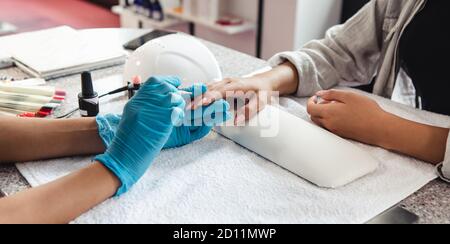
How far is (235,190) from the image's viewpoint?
0.76 metres

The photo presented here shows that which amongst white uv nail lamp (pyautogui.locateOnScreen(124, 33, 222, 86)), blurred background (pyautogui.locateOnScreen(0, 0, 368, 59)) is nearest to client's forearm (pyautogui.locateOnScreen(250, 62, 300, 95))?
white uv nail lamp (pyautogui.locateOnScreen(124, 33, 222, 86))

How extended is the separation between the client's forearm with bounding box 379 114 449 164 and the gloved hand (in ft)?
0.98

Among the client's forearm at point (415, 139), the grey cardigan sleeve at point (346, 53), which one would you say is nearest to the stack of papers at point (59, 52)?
the grey cardigan sleeve at point (346, 53)

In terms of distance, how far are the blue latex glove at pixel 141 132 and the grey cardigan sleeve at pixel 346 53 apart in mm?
474

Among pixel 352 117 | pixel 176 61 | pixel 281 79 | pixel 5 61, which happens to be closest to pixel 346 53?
pixel 281 79

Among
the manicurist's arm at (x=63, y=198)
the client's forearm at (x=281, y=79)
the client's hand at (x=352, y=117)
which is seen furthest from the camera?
the client's forearm at (x=281, y=79)

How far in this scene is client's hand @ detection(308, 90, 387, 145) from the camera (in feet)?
2.96

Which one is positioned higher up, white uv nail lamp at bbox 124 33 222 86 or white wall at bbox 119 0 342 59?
white uv nail lamp at bbox 124 33 222 86

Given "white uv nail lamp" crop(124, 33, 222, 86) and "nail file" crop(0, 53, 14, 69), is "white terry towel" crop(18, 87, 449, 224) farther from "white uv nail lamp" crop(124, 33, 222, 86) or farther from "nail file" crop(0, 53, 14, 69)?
"nail file" crop(0, 53, 14, 69)

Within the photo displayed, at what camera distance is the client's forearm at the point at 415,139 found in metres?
0.85

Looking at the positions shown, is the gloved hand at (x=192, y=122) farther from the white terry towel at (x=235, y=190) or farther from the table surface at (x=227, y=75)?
the table surface at (x=227, y=75)
